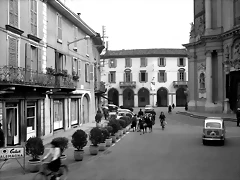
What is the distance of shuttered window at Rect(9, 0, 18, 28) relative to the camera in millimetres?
17125

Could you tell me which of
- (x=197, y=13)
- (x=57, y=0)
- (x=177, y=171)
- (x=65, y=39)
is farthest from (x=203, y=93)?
(x=177, y=171)

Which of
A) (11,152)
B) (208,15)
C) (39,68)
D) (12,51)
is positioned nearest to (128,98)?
(208,15)

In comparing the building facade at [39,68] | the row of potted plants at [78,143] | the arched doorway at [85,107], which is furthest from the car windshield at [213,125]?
the arched doorway at [85,107]

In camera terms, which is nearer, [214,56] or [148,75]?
[214,56]

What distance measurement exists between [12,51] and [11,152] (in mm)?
7301

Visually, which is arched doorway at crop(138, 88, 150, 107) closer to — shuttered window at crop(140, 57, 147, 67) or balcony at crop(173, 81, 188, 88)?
shuttered window at crop(140, 57, 147, 67)

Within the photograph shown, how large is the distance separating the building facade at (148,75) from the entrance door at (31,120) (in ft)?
180

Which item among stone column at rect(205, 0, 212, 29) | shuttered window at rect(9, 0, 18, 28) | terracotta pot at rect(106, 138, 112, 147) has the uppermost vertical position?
stone column at rect(205, 0, 212, 29)

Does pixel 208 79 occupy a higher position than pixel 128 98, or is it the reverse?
pixel 208 79

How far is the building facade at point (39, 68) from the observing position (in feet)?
55.0

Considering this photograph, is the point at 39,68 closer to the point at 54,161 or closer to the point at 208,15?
the point at 54,161

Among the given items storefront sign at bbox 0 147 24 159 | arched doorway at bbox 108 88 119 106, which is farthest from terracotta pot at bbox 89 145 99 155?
arched doorway at bbox 108 88 119 106

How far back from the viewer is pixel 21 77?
16969 millimetres

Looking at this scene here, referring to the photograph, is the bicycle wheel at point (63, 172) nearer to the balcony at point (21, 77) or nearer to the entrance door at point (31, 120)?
the balcony at point (21, 77)
